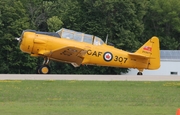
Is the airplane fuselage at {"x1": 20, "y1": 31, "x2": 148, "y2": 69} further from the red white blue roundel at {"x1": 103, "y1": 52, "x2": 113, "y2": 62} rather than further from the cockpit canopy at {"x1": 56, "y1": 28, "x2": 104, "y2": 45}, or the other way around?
the cockpit canopy at {"x1": 56, "y1": 28, "x2": 104, "y2": 45}

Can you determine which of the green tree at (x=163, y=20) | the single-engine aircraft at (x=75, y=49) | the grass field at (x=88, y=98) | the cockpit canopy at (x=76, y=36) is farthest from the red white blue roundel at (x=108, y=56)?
the green tree at (x=163, y=20)

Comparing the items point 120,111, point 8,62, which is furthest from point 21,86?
point 8,62

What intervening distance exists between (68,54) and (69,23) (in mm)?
24029

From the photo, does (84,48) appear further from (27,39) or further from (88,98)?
(88,98)

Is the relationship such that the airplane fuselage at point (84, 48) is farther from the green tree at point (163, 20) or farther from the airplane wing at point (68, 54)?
the green tree at point (163, 20)

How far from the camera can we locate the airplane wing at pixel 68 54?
1286 inches

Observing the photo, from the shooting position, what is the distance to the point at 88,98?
18953mm

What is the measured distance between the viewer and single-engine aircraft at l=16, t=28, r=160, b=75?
32.4 m

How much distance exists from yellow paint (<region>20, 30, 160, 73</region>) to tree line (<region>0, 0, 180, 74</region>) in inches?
699

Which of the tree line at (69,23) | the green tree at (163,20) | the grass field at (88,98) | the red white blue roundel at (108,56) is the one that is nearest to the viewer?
the grass field at (88,98)

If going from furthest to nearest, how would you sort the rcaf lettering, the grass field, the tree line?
the tree line, the rcaf lettering, the grass field

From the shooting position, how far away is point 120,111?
15.4 metres

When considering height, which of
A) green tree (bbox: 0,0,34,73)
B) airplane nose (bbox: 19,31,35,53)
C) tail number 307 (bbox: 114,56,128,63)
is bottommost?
green tree (bbox: 0,0,34,73)

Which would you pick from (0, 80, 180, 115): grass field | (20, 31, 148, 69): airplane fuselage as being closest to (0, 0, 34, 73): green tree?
(20, 31, 148, 69): airplane fuselage
